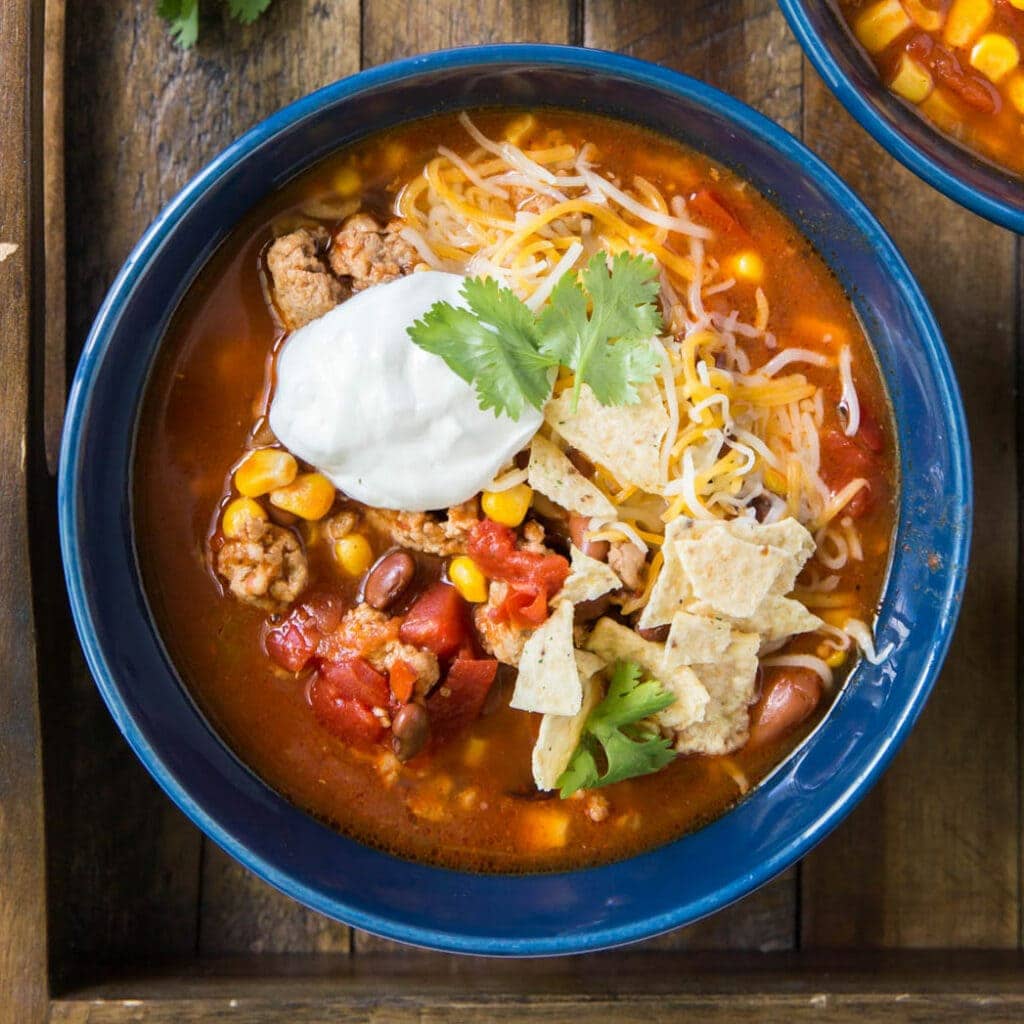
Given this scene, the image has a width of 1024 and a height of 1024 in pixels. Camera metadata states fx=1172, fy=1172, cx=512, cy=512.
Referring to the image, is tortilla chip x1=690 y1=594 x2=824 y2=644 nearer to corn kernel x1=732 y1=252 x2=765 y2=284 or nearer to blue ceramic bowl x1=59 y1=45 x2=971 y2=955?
blue ceramic bowl x1=59 y1=45 x2=971 y2=955

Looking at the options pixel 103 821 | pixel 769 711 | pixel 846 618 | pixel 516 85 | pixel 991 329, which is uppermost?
pixel 516 85

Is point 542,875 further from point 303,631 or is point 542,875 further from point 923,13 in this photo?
point 923,13

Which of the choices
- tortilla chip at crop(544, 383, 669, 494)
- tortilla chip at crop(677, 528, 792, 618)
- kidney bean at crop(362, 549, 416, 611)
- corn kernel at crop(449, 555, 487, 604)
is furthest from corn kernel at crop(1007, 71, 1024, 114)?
kidney bean at crop(362, 549, 416, 611)

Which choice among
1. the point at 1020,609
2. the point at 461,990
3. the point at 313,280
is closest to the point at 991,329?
the point at 1020,609

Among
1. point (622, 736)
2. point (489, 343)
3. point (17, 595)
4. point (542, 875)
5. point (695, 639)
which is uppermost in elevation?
point (489, 343)

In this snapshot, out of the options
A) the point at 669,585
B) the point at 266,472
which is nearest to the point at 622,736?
the point at 669,585

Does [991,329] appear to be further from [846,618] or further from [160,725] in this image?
[160,725]
